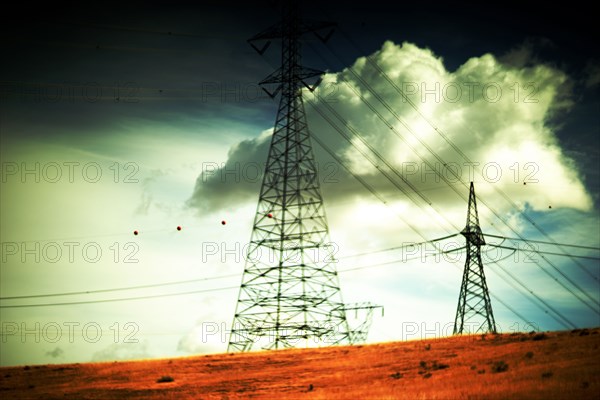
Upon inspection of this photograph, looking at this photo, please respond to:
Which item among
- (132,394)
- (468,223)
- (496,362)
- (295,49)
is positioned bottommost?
(132,394)

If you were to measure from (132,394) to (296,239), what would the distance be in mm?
14616

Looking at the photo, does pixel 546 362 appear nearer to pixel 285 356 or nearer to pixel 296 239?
pixel 285 356

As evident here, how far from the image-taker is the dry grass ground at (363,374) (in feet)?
57.0

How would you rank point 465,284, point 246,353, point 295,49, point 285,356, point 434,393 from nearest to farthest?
point 434,393 < point 285,356 < point 246,353 < point 295,49 < point 465,284

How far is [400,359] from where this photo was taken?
82.2ft

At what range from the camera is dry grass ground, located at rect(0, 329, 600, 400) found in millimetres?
17375

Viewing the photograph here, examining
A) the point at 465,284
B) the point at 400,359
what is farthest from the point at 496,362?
the point at 465,284

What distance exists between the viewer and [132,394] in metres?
22.4

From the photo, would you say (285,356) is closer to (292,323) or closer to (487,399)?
(292,323)

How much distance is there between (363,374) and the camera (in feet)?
74.3

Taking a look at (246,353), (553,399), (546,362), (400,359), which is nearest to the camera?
(553,399)

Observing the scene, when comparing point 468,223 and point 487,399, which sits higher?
point 468,223

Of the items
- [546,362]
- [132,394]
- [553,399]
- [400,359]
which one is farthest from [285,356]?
[553,399]

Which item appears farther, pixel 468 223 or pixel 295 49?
pixel 468 223
